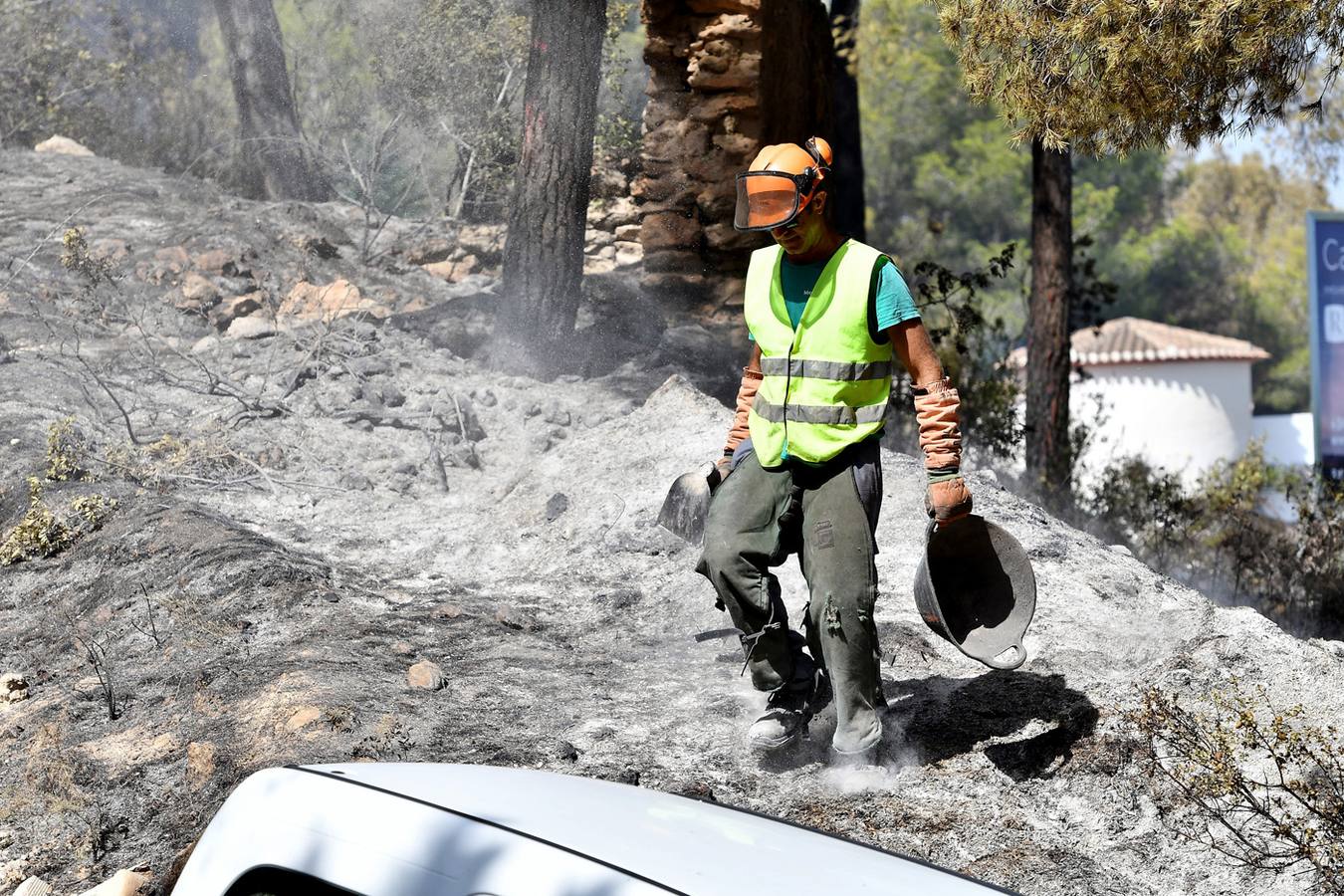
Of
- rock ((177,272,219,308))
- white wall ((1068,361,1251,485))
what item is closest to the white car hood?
rock ((177,272,219,308))

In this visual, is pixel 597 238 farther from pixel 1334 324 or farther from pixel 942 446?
pixel 942 446

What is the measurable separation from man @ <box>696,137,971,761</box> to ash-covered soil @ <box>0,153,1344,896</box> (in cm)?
45

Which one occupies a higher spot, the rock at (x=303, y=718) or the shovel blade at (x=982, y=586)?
the shovel blade at (x=982, y=586)

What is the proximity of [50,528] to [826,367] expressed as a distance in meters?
4.43

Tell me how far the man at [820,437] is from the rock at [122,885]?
1.67 m

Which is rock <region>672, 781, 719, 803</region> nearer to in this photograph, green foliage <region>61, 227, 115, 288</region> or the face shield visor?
the face shield visor

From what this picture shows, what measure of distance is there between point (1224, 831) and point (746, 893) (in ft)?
7.23

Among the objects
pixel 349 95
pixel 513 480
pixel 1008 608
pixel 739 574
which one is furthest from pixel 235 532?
pixel 349 95

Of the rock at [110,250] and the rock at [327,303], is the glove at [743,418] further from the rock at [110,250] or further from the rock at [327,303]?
the rock at [110,250]

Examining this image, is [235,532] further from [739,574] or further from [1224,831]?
[1224,831]

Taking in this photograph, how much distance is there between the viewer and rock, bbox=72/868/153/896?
339cm

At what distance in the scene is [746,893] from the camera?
1782 millimetres

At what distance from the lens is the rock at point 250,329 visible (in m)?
9.58

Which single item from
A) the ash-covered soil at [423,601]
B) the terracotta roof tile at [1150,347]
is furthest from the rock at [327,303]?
the terracotta roof tile at [1150,347]
